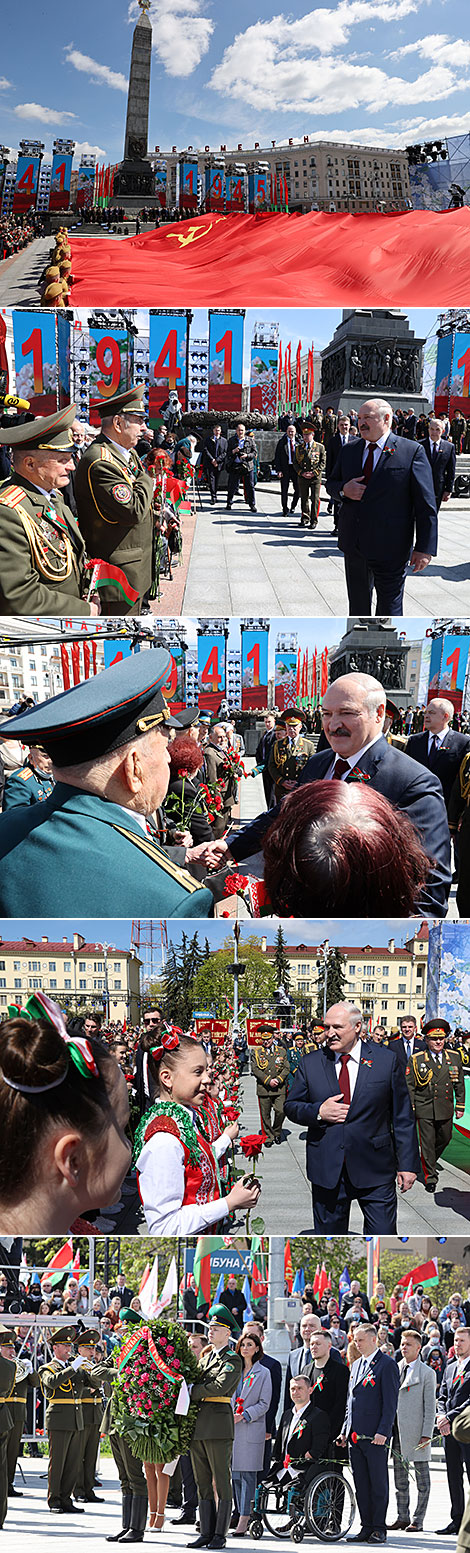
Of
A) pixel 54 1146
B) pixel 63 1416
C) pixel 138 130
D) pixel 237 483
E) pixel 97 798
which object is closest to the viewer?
pixel 54 1146

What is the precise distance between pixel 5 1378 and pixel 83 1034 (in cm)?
154

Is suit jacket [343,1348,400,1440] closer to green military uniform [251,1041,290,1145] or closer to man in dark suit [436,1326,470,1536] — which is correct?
man in dark suit [436,1326,470,1536]

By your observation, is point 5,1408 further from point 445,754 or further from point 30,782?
point 445,754

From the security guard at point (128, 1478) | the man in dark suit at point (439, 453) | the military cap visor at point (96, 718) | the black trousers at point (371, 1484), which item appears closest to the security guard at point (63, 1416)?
the security guard at point (128, 1478)

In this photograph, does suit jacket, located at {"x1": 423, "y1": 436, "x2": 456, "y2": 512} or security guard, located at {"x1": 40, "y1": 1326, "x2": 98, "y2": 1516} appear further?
security guard, located at {"x1": 40, "y1": 1326, "x2": 98, "y2": 1516}

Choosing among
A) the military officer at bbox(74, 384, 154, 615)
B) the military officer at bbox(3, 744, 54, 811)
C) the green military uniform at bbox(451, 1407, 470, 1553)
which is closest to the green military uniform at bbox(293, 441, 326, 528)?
the military officer at bbox(74, 384, 154, 615)

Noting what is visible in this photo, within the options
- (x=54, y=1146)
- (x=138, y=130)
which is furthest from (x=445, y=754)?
(x=138, y=130)

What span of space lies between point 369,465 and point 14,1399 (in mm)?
3862

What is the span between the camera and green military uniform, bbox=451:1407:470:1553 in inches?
132

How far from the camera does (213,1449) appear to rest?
3.69 metres

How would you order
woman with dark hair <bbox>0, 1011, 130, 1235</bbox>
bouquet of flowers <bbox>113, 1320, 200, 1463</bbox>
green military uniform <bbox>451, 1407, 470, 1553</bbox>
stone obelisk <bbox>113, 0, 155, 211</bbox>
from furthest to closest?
stone obelisk <bbox>113, 0, 155, 211</bbox>, bouquet of flowers <bbox>113, 1320, 200, 1463</bbox>, green military uniform <bbox>451, 1407, 470, 1553</bbox>, woman with dark hair <bbox>0, 1011, 130, 1235</bbox>

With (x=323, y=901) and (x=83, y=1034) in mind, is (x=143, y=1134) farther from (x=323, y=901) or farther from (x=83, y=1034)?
(x=323, y=901)

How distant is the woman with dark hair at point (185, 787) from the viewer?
3494 millimetres

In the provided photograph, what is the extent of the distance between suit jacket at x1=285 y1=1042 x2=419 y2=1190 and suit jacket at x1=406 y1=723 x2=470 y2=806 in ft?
3.22
